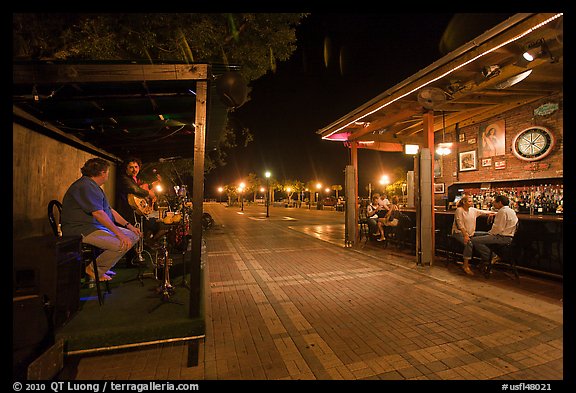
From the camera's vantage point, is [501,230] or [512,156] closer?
[501,230]

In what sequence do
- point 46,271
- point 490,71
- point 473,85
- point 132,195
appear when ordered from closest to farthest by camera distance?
point 46,271 < point 132,195 < point 490,71 < point 473,85

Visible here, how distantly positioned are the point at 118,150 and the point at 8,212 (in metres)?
5.31

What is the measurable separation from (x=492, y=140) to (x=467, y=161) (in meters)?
1.20

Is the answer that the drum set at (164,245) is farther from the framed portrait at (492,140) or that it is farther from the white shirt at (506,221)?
the framed portrait at (492,140)

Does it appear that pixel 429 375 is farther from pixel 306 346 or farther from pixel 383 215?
pixel 383 215

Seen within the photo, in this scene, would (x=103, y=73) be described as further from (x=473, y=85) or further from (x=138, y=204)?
(x=473, y=85)

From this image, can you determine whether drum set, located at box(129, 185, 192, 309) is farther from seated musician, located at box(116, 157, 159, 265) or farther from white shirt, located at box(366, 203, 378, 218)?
white shirt, located at box(366, 203, 378, 218)

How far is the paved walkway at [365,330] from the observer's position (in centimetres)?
276

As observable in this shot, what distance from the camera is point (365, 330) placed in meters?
3.60

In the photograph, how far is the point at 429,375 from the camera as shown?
105 inches

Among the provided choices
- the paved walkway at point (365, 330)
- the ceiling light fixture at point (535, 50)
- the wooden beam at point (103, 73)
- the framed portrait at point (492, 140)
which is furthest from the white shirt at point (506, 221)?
the wooden beam at point (103, 73)

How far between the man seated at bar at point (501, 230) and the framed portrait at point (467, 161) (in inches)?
221

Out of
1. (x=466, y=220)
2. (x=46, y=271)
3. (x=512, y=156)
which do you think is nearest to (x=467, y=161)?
(x=512, y=156)

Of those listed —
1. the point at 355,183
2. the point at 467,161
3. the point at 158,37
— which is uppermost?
the point at 158,37
